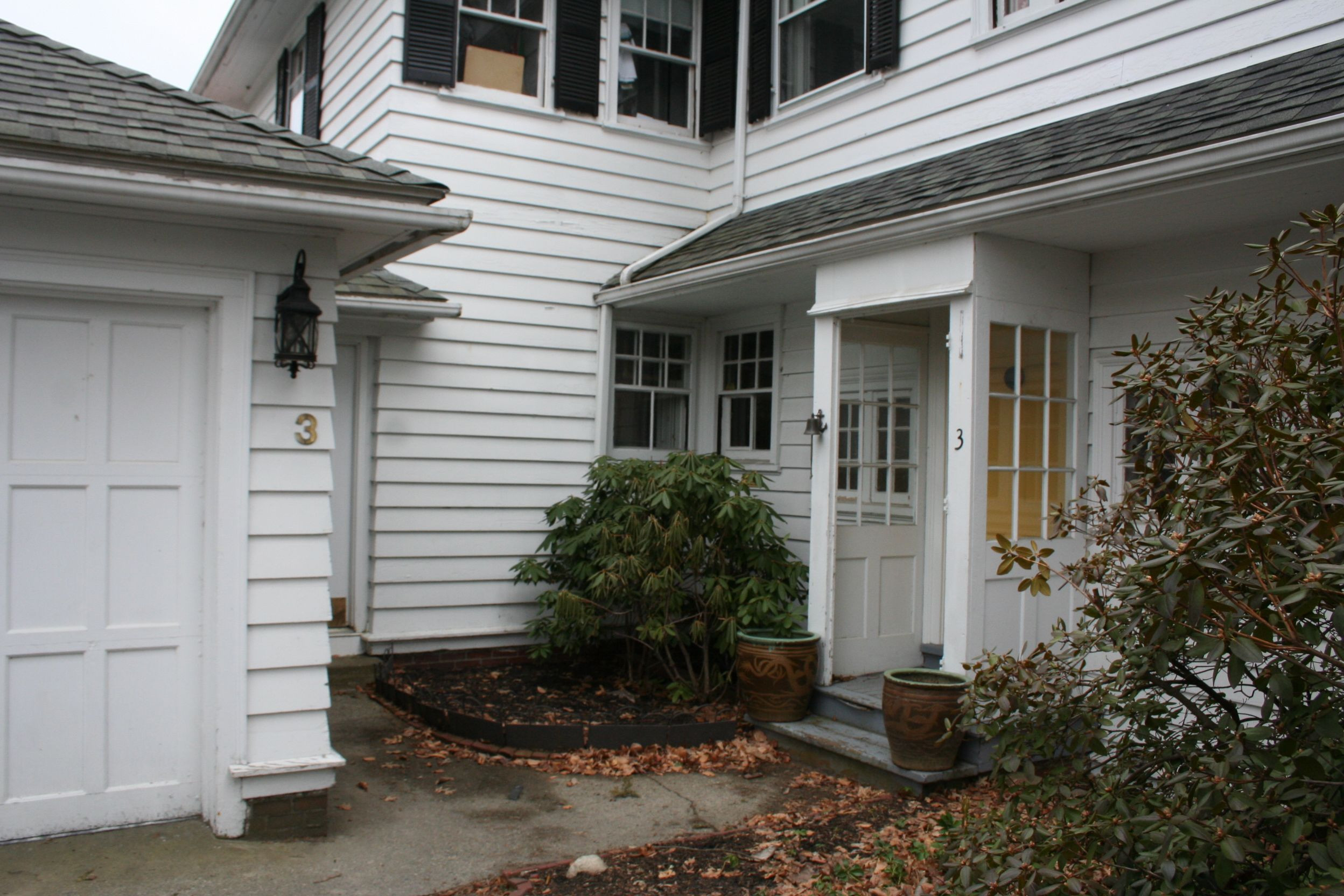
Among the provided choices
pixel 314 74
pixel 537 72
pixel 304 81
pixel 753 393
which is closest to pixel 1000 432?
pixel 753 393

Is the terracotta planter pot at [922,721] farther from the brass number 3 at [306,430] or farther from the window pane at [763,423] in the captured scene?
the brass number 3 at [306,430]

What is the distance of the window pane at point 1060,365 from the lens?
5785 mm

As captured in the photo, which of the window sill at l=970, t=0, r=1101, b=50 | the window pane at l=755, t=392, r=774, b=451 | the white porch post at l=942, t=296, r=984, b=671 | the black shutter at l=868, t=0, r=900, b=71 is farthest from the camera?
the window pane at l=755, t=392, r=774, b=451

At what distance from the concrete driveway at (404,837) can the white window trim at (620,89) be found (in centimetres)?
512

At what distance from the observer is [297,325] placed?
440 centimetres

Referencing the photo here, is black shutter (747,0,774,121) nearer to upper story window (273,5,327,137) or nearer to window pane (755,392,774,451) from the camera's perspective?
window pane (755,392,774,451)

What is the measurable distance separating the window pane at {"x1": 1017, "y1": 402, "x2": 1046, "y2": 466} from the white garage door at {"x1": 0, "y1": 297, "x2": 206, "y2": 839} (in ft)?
13.5

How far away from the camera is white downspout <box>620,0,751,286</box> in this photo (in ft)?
26.9

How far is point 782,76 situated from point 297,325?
5092 millimetres

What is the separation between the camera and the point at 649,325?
27.6 feet

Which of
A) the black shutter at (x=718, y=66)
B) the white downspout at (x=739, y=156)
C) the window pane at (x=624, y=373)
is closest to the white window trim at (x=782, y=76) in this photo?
the white downspout at (x=739, y=156)

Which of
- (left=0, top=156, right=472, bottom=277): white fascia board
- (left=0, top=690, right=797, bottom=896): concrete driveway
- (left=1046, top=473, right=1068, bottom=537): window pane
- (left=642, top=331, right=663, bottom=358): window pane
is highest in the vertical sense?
(left=0, top=156, right=472, bottom=277): white fascia board

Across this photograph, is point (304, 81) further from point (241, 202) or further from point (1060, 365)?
point (1060, 365)

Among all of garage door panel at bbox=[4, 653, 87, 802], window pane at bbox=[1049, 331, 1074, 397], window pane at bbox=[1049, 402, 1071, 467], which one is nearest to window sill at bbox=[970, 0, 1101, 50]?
window pane at bbox=[1049, 331, 1074, 397]
